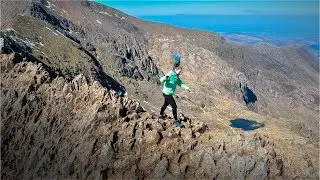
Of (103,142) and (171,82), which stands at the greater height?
(171,82)

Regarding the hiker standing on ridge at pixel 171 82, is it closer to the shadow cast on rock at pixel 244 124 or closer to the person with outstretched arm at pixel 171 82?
the person with outstretched arm at pixel 171 82

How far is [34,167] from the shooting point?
66.0 ft

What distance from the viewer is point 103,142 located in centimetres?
2000

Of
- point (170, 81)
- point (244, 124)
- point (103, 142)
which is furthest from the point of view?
point (244, 124)

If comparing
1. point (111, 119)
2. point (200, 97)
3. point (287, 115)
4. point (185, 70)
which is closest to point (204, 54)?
point (185, 70)

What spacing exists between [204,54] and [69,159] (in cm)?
10146

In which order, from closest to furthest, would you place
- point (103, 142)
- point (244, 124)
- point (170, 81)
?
point (103, 142)
point (170, 81)
point (244, 124)

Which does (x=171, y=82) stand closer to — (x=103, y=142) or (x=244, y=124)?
(x=103, y=142)

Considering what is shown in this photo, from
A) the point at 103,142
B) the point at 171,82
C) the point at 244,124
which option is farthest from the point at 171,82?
the point at 244,124

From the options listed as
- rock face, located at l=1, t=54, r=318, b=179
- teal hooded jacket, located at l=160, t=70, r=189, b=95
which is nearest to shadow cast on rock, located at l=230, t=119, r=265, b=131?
teal hooded jacket, located at l=160, t=70, r=189, b=95

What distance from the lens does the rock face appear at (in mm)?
19016

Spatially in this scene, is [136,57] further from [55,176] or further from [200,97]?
[55,176]

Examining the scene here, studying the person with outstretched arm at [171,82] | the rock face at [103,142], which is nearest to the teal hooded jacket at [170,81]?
the person with outstretched arm at [171,82]

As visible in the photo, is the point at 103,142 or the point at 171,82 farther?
the point at 171,82
